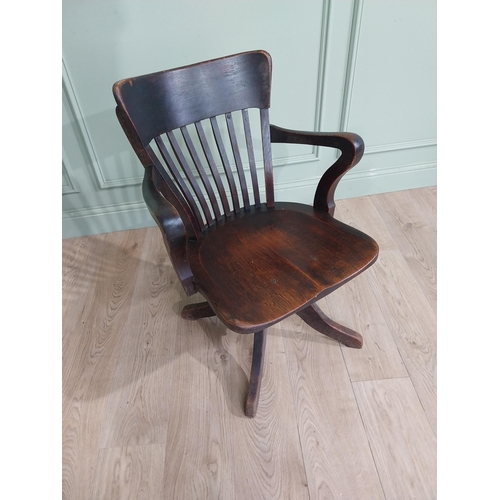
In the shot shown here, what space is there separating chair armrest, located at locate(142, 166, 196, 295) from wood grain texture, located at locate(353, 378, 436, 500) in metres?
0.69

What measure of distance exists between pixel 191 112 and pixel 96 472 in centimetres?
107

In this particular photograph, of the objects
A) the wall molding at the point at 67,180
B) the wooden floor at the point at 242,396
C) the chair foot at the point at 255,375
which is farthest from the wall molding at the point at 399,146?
the wall molding at the point at 67,180

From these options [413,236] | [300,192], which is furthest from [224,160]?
[413,236]

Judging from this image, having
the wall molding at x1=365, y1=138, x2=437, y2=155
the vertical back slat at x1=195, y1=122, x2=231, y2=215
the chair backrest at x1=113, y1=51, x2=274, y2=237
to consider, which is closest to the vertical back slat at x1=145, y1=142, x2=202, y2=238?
the chair backrest at x1=113, y1=51, x2=274, y2=237

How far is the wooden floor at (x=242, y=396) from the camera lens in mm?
1056

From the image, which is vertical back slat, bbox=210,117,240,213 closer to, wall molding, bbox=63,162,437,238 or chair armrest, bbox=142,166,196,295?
chair armrest, bbox=142,166,196,295

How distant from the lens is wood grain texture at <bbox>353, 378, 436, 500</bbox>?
1.03m

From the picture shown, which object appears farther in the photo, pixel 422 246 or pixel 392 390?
pixel 422 246

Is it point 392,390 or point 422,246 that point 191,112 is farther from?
point 422,246

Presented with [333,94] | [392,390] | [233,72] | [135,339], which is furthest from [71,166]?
[392,390]

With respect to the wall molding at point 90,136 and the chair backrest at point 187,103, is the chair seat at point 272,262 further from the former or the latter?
the wall molding at point 90,136

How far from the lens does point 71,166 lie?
5.36 feet

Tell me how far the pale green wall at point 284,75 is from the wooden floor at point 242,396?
44 cm

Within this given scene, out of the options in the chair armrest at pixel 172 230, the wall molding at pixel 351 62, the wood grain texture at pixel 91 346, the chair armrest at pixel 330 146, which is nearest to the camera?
the chair armrest at pixel 172 230
